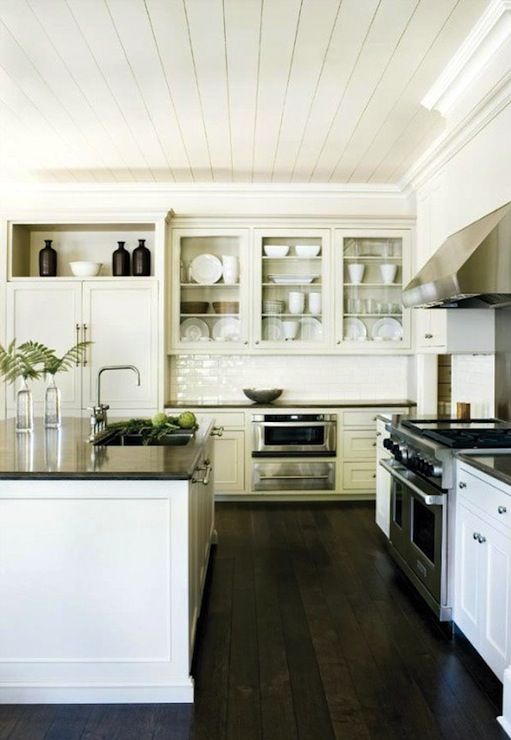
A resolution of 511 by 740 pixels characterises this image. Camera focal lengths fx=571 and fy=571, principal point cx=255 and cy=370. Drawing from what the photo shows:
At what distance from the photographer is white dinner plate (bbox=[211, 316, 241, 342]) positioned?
516 centimetres

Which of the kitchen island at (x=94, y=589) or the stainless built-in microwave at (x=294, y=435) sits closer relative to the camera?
the kitchen island at (x=94, y=589)

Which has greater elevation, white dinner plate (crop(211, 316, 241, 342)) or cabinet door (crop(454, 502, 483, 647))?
white dinner plate (crop(211, 316, 241, 342))

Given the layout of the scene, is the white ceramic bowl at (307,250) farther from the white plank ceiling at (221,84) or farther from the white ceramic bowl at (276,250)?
the white plank ceiling at (221,84)

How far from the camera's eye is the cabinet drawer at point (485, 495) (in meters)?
2.12

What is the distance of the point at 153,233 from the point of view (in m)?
5.30

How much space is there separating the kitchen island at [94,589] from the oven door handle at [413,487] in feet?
4.01

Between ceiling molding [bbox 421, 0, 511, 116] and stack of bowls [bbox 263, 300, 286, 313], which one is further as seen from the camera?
stack of bowls [bbox 263, 300, 286, 313]

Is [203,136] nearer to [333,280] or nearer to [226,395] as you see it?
[333,280]

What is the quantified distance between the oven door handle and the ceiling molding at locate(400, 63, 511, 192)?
192cm

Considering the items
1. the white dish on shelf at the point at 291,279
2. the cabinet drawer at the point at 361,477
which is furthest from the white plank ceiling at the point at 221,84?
the cabinet drawer at the point at 361,477

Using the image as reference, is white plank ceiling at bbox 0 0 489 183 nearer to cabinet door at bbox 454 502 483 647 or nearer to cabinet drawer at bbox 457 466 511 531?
cabinet drawer at bbox 457 466 511 531

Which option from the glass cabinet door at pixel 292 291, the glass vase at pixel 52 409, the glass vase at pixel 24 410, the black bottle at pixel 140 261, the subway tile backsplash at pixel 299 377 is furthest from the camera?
the subway tile backsplash at pixel 299 377

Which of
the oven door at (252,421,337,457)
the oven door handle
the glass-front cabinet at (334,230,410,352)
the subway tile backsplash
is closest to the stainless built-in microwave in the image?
the oven door at (252,421,337,457)

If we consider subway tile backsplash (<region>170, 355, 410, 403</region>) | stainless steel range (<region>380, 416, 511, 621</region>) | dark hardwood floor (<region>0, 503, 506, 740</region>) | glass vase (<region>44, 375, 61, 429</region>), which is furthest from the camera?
subway tile backsplash (<region>170, 355, 410, 403</region>)
